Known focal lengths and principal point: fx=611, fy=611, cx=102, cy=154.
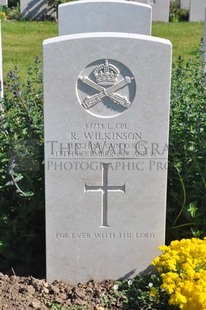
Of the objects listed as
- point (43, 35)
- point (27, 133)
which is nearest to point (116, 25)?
point (27, 133)

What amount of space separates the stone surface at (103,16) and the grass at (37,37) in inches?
146

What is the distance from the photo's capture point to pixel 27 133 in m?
4.04

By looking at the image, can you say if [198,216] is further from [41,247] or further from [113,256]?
[41,247]

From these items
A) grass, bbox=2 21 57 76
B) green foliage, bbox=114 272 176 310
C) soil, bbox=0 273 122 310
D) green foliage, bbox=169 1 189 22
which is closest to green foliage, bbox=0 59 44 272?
soil, bbox=0 273 122 310

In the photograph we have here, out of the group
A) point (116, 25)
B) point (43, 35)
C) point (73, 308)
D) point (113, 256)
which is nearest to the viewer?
point (73, 308)

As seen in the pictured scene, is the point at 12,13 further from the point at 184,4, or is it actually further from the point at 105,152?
the point at 105,152

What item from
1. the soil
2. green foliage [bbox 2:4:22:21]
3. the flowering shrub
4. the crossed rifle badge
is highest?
green foliage [bbox 2:4:22:21]

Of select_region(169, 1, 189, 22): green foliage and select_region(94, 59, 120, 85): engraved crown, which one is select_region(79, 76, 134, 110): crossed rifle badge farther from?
select_region(169, 1, 189, 22): green foliage

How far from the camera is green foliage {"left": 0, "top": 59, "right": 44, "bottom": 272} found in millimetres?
3893

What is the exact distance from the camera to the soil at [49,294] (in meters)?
3.53

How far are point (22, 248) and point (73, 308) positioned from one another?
2.17ft

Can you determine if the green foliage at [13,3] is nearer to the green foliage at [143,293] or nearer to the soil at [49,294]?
the soil at [49,294]

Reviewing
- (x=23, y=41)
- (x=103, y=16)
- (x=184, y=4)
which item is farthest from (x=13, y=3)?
(x=103, y=16)

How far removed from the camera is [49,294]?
3650 mm
